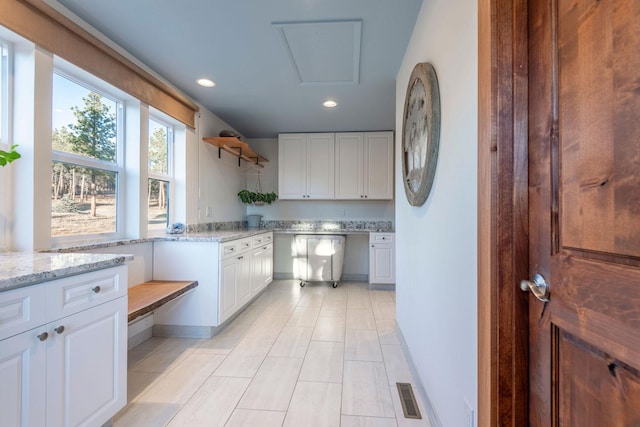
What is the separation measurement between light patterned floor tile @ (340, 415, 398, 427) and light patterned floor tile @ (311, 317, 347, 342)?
933mm

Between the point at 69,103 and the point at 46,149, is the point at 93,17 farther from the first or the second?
the point at 46,149

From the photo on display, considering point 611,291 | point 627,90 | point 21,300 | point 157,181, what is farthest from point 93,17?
point 611,291

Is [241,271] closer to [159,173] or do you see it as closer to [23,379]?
[159,173]

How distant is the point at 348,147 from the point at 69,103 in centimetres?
329

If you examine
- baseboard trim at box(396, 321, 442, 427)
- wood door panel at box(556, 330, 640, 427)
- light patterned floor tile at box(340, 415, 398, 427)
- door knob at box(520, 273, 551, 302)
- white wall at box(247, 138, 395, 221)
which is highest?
white wall at box(247, 138, 395, 221)

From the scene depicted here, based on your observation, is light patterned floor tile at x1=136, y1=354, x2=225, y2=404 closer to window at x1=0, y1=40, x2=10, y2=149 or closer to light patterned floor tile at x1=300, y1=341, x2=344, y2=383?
light patterned floor tile at x1=300, y1=341, x2=344, y2=383

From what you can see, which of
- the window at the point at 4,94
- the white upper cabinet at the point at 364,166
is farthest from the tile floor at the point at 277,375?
the white upper cabinet at the point at 364,166

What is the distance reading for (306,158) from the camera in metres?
4.43

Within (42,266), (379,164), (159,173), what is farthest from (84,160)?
(379,164)

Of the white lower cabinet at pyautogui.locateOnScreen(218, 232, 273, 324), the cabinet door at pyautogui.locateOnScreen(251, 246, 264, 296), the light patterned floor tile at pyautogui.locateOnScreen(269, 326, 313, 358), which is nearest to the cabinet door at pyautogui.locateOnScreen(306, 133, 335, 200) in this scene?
the white lower cabinet at pyautogui.locateOnScreen(218, 232, 273, 324)

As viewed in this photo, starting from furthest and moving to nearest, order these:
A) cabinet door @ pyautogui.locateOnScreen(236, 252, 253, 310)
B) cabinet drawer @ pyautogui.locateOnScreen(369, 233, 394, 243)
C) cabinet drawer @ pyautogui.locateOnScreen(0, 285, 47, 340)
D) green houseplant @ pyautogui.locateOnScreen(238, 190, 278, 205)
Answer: green houseplant @ pyautogui.locateOnScreen(238, 190, 278, 205) < cabinet drawer @ pyautogui.locateOnScreen(369, 233, 394, 243) < cabinet door @ pyautogui.locateOnScreen(236, 252, 253, 310) < cabinet drawer @ pyautogui.locateOnScreen(0, 285, 47, 340)

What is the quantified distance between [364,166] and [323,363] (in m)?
3.03

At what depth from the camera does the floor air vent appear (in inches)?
60.1

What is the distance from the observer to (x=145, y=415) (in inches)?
59.6
